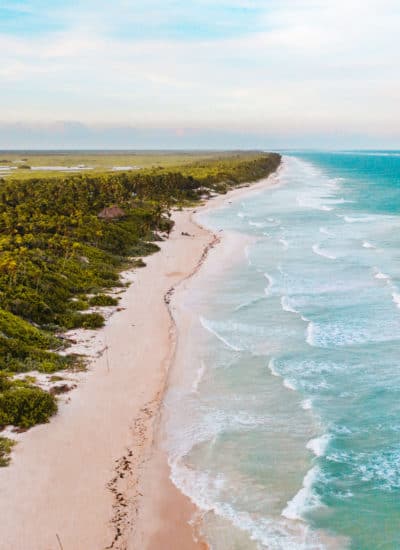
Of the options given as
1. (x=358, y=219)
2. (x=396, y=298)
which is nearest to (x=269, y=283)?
(x=396, y=298)

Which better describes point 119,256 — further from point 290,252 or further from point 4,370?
point 4,370

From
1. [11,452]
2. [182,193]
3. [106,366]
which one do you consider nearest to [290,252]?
[106,366]

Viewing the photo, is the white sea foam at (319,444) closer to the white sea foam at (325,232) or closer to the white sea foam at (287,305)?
the white sea foam at (287,305)

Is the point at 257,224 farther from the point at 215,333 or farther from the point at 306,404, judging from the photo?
the point at 306,404

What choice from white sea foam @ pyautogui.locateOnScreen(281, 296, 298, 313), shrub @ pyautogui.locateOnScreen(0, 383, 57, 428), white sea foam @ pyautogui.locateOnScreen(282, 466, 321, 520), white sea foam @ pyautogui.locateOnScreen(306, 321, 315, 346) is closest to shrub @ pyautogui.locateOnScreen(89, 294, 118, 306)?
white sea foam @ pyautogui.locateOnScreen(281, 296, 298, 313)

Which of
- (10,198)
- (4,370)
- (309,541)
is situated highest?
(10,198)

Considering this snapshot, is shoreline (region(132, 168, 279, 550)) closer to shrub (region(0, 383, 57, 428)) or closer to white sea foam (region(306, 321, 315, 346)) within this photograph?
shrub (region(0, 383, 57, 428))

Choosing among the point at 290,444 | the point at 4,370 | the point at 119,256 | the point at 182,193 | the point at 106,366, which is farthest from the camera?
the point at 182,193
